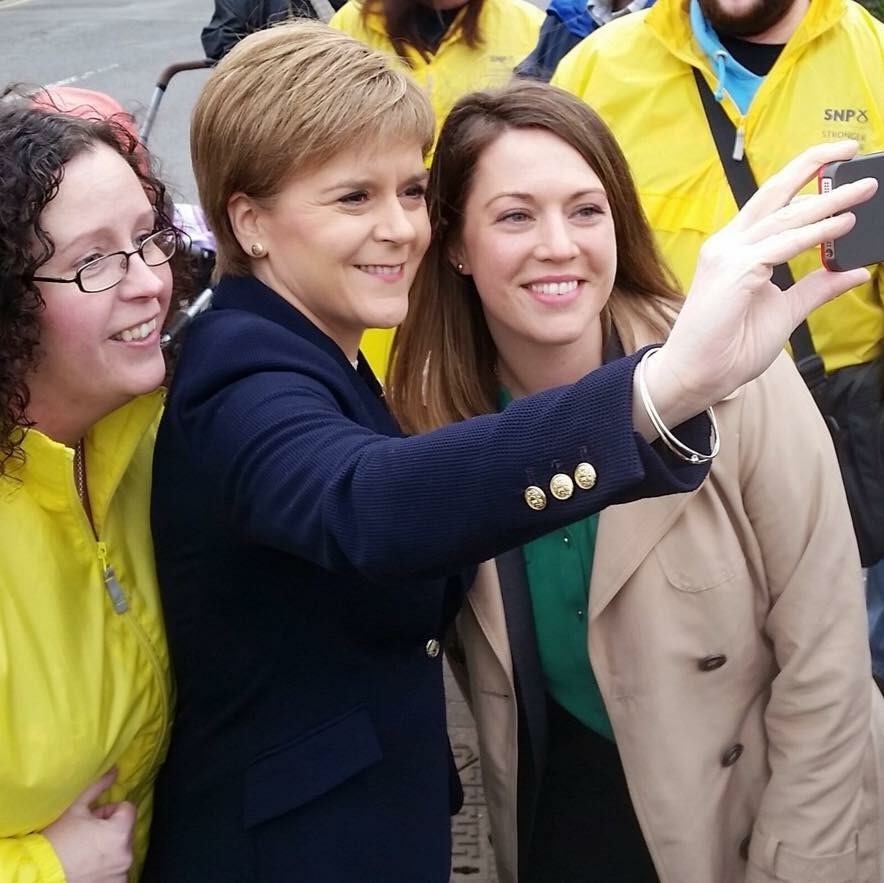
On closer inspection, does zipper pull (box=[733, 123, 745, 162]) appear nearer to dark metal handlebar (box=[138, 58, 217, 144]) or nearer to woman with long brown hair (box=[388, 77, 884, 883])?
woman with long brown hair (box=[388, 77, 884, 883])

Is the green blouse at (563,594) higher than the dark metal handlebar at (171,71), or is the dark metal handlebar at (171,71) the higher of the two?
the dark metal handlebar at (171,71)

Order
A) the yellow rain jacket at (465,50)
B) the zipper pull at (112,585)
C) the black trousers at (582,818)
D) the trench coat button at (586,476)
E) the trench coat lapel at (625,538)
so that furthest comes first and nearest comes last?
the yellow rain jacket at (465,50) < the black trousers at (582,818) < the trench coat lapel at (625,538) < the zipper pull at (112,585) < the trench coat button at (586,476)

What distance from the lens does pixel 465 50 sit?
11.2ft

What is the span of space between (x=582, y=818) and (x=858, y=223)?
1.27m

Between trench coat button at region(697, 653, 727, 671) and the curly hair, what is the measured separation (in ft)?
3.58

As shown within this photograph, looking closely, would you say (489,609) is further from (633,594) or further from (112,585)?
(112,585)

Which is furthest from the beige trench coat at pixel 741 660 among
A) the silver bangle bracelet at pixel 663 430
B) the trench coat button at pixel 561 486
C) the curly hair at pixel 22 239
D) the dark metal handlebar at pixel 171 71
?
the dark metal handlebar at pixel 171 71

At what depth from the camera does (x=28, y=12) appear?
1859 cm

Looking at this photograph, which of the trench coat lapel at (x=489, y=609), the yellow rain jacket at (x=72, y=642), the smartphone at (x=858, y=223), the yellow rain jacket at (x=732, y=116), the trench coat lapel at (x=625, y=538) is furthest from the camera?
the yellow rain jacket at (x=732, y=116)

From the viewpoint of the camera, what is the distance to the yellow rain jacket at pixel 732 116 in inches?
104

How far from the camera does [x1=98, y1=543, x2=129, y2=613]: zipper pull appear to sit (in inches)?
60.3

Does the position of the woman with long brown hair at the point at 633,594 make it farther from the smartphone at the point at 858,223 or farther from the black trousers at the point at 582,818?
the smartphone at the point at 858,223

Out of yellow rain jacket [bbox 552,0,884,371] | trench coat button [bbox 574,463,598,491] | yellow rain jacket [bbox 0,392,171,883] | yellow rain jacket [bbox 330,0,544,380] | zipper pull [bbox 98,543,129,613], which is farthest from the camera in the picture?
yellow rain jacket [bbox 330,0,544,380]

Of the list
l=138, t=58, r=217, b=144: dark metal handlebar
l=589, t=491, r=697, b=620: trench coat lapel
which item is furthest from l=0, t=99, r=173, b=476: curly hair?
l=138, t=58, r=217, b=144: dark metal handlebar
